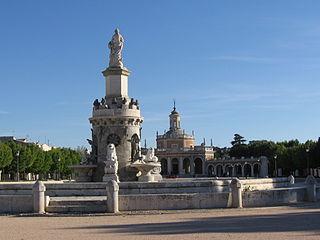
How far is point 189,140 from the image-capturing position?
14438 cm

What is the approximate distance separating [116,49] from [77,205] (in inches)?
512

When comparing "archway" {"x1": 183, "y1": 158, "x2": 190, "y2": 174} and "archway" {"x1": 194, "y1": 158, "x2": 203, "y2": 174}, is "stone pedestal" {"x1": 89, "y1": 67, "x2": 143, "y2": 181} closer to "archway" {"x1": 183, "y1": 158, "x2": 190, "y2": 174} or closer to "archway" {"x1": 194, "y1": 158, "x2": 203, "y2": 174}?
"archway" {"x1": 194, "y1": 158, "x2": 203, "y2": 174}

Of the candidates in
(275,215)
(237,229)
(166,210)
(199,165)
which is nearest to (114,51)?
(166,210)

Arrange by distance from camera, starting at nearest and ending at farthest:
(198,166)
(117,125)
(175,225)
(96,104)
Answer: (175,225), (117,125), (96,104), (198,166)

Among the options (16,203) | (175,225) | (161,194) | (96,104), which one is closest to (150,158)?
(96,104)

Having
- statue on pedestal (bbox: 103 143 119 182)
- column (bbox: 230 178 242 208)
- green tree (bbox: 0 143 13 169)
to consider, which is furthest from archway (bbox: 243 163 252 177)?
column (bbox: 230 178 242 208)

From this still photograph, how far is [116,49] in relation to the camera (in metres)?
34.9

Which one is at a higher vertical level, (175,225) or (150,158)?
(150,158)

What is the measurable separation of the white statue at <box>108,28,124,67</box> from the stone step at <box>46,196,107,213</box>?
11354mm

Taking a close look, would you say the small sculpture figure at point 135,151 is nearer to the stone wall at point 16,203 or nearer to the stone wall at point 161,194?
the stone wall at point 161,194

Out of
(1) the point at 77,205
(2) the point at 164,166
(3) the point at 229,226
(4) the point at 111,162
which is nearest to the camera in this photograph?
(3) the point at 229,226

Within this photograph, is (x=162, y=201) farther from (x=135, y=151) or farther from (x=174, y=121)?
(x=174, y=121)

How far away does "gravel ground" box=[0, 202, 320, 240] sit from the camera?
56.0 feet

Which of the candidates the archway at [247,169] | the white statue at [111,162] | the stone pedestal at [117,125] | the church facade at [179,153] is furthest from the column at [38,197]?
the archway at [247,169]
